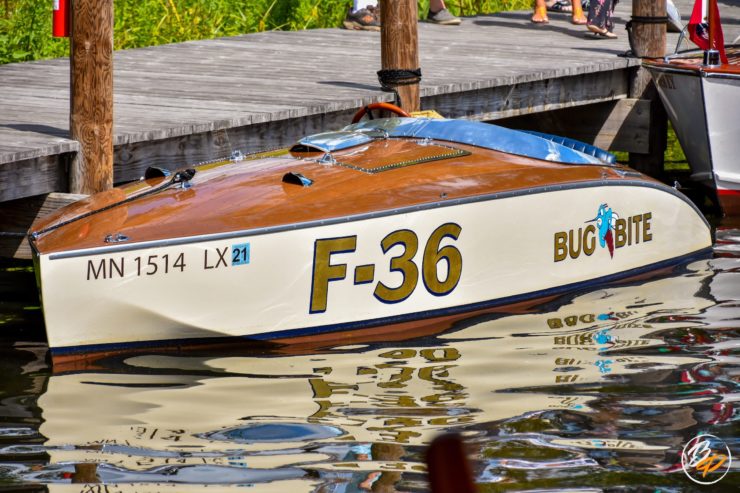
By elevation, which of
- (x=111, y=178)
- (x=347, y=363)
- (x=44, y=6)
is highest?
(x=44, y=6)

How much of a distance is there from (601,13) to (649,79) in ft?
3.92

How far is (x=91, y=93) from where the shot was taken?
7020mm

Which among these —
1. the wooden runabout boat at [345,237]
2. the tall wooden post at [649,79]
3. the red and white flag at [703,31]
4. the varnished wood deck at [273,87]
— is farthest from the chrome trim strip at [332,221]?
the tall wooden post at [649,79]

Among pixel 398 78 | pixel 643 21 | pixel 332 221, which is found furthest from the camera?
pixel 643 21

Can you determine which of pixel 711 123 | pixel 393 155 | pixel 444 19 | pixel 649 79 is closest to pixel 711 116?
pixel 711 123

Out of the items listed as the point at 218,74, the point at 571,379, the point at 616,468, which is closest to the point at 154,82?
the point at 218,74

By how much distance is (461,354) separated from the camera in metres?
6.25

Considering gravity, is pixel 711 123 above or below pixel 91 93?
below

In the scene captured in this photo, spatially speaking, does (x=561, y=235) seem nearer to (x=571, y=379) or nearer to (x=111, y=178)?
(x=571, y=379)

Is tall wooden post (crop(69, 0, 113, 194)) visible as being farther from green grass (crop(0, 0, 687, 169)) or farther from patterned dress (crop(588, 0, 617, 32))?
patterned dress (crop(588, 0, 617, 32))

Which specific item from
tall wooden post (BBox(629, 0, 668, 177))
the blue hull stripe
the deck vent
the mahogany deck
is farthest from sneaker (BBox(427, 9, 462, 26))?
the deck vent

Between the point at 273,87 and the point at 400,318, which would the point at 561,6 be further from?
the point at 400,318

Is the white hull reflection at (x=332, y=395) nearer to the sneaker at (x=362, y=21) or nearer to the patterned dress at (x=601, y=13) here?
the patterned dress at (x=601, y=13)

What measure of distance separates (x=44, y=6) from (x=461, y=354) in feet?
21.3
